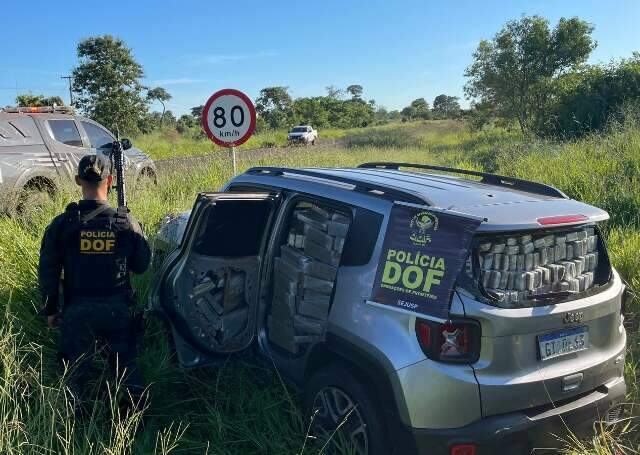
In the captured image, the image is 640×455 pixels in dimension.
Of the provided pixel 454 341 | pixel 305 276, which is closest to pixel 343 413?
pixel 454 341

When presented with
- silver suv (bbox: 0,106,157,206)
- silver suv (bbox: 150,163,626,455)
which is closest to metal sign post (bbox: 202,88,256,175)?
silver suv (bbox: 0,106,157,206)

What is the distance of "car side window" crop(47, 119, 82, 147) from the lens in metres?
8.05

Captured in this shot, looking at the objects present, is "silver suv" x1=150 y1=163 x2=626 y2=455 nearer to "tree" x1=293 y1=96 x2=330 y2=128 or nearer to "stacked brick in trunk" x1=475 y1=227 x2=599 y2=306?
"stacked brick in trunk" x1=475 y1=227 x2=599 y2=306

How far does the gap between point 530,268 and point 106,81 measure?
34116mm

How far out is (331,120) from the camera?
2522 inches

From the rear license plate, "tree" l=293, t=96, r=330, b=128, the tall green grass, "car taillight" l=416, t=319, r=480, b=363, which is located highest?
"tree" l=293, t=96, r=330, b=128

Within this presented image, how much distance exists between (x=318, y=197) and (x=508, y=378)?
1393 millimetres

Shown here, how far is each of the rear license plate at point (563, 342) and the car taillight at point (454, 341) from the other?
0.35 metres

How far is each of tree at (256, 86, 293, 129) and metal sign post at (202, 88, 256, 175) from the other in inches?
1886

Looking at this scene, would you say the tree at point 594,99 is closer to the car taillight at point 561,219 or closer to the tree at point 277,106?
the car taillight at point 561,219

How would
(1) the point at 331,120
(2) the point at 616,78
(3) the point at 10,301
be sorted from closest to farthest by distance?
(3) the point at 10,301, (2) the point at 616,78, (1) the point at 331,120

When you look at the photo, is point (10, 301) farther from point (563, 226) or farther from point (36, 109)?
point (36, 109)

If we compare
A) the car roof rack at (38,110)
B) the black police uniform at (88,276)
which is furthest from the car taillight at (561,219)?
the car roof rack at (38,110)

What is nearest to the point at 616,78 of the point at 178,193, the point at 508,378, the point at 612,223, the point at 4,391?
the point at 612,223
